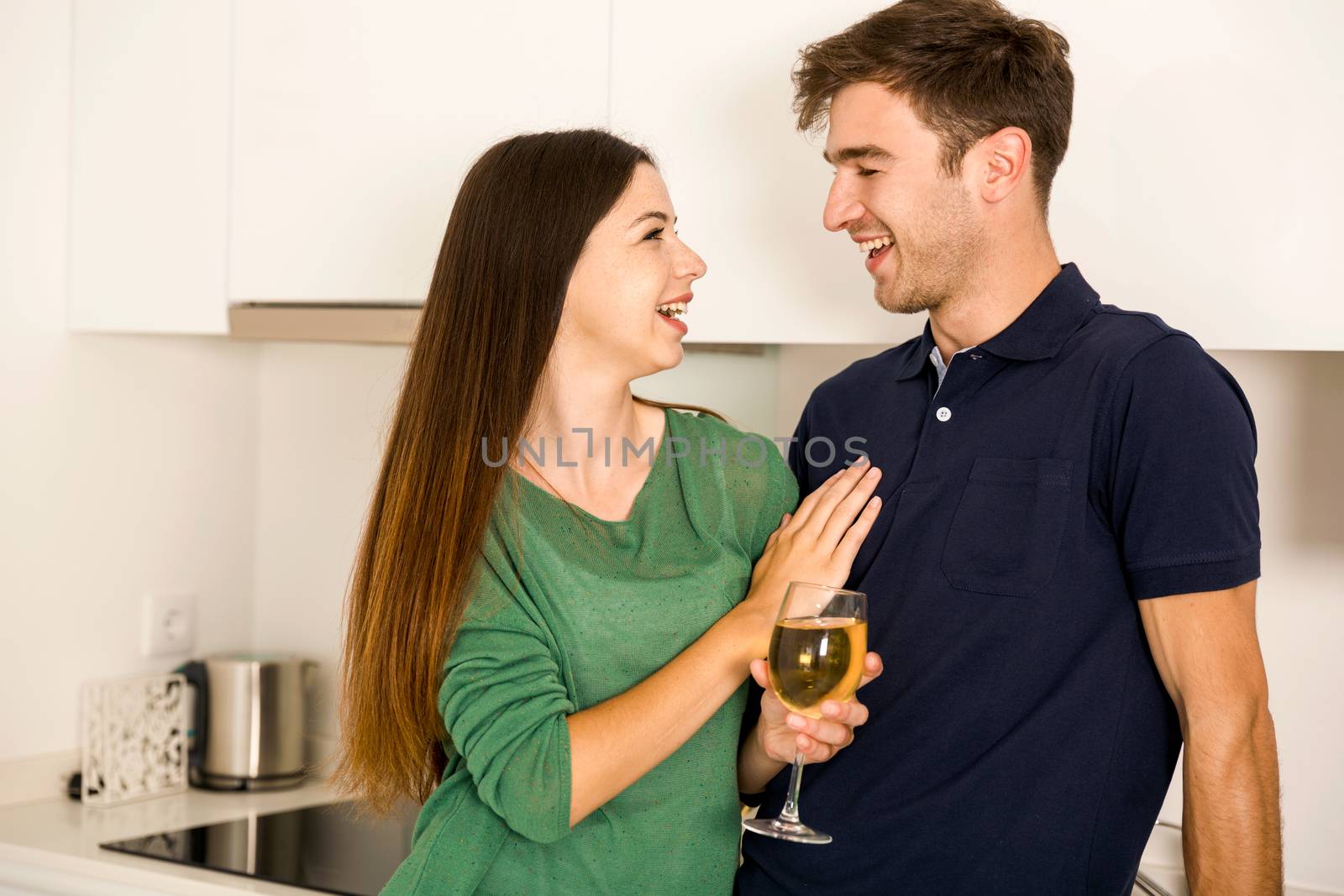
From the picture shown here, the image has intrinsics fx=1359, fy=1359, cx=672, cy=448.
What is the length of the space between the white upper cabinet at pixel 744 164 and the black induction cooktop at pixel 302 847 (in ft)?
3.07

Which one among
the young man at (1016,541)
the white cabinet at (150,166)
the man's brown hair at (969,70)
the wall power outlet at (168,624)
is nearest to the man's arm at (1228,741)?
Answer: the young man at (1016,541)

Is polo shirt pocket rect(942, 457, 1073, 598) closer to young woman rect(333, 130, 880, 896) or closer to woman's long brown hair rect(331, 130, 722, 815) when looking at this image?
young woman rect(333, 130, 880, 896)

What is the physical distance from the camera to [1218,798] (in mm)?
1274

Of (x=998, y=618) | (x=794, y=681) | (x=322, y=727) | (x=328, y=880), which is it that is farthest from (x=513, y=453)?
(x=322, y=727)

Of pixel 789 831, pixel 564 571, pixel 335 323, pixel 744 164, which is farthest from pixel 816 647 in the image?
pixel 335 323

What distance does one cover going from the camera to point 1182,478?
1.27 metres

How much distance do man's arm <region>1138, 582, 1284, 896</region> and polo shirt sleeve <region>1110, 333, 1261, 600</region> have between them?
0.03 metres

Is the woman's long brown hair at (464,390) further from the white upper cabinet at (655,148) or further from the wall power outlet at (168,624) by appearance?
the wall power outlet at (168,624)

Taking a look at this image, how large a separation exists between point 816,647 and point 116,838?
141cm

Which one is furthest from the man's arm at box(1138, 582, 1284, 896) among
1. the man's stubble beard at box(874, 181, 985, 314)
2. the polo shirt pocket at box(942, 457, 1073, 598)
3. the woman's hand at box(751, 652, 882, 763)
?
the man's stubble beard at box(874, 181, 985, 314)

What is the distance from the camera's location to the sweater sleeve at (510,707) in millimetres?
1305

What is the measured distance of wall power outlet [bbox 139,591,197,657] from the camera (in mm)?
2473

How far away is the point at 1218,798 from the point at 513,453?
0.78m

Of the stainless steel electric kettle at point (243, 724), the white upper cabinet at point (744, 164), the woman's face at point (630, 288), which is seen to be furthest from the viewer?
Result: the stainless steel electric kettle at point (243, 724)
